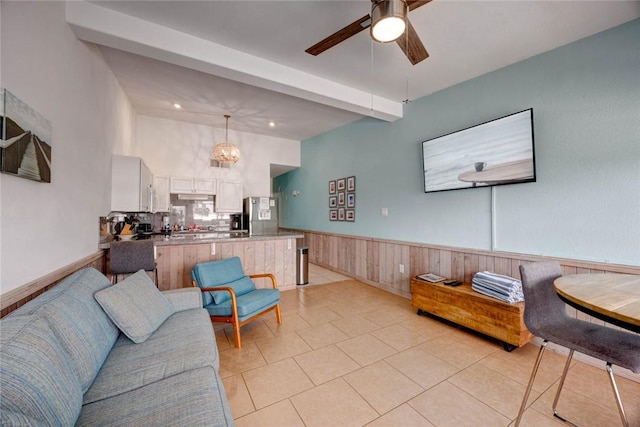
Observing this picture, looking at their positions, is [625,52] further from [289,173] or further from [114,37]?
[289,173]

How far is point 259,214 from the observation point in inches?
233

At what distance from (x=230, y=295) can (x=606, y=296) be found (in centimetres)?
277

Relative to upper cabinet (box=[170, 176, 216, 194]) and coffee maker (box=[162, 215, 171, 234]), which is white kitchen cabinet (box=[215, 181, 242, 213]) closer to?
upper cabinet (box=[170, 176, 216, 194])

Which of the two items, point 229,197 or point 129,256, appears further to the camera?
point 229,197

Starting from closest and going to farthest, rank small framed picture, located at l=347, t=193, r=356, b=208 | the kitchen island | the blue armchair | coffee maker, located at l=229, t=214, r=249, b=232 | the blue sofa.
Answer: the blue sofa
the blue armchair
the kitchen island
small framed picture, located at l=347, t=193, r=356, b=208
coffee maker, located at l=229, t=214, r=249, b=232

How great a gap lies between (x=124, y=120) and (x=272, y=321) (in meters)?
3.59

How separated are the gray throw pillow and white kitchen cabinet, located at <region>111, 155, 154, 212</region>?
1.72 m

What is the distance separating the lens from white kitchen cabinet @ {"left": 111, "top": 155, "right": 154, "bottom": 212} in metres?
3.26

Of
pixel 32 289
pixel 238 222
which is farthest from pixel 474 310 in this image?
pixel 238 222

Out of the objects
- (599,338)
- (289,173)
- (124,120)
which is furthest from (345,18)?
(289,173)

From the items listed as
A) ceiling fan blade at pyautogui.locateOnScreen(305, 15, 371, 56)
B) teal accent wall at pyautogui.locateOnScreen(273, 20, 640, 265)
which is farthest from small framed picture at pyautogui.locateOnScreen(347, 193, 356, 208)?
ceiling fan blade at pyautogui.locateOnScreen(305, 15, 371, 56)

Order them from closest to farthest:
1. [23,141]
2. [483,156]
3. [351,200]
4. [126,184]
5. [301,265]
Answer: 1. [23,141]
2. [483,156]
3. [126,184]
4. [301,265]
5. [351,200]

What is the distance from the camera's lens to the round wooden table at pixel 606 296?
3.36 ft

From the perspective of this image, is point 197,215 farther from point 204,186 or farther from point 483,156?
point 483,156
